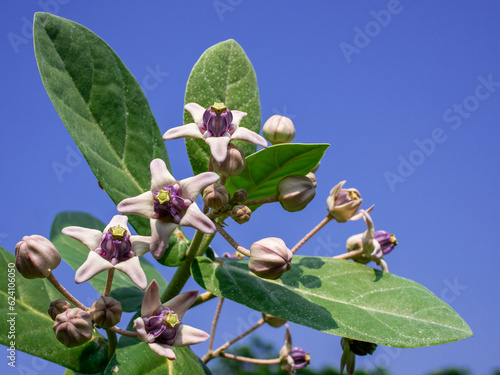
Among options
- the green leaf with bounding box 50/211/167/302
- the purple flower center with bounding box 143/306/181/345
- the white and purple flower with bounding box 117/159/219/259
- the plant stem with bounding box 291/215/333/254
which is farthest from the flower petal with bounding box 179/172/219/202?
the green leaf with bounding box 50/211/167/302

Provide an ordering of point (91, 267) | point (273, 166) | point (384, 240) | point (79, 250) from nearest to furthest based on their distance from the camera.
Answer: point (91, 267)
point (273, 166)
point (384, 240)
point (79, 250)

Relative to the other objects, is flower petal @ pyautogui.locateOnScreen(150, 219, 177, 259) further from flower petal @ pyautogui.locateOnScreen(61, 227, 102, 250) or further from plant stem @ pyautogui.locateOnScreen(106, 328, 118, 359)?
plant stem @ pyautogui.locateOnScreen(106, 328, 118, 359)

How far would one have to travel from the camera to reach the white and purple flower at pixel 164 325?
1.91 metres

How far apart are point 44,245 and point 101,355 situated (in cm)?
60

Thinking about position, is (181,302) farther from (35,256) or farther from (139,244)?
(35,256)

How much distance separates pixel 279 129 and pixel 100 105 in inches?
32.5

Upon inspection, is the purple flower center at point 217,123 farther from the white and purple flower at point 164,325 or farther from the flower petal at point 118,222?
the white and purple flower at point 164,325

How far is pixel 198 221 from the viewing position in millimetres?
1970

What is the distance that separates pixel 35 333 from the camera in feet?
7.31

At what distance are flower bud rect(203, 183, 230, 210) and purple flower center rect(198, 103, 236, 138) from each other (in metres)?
0.23

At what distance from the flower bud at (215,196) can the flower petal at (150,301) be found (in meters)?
0.38

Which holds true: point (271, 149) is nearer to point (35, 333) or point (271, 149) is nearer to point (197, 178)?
point (197, 178)

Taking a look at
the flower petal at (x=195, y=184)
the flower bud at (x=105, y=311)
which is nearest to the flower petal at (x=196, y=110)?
the flower petal at (x=195, y=184)

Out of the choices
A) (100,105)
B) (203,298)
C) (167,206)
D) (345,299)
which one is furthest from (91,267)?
(345,299)
